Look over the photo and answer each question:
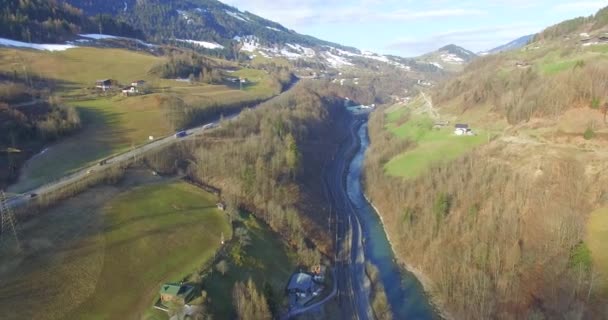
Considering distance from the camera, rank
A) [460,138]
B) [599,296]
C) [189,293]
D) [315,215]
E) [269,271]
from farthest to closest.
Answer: [460,138]
[315,215]
[269,271]
[599,296]
[189,293]

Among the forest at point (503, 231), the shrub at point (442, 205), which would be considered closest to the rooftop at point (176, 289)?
the forest at point (503, 231)

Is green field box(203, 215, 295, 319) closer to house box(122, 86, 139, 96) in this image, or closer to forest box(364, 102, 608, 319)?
forest box(364, 102, 608, 319)

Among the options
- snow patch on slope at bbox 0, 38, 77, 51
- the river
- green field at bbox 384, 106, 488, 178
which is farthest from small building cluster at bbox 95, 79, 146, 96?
green field at bbox 384, 106, 488, 178

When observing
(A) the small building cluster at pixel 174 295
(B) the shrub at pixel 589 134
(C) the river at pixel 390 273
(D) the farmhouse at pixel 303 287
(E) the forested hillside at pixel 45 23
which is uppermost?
(E) the forested hillside at pixel 45 23

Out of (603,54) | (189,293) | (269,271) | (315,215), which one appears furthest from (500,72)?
(189,293)

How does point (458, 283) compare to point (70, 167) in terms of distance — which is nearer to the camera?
point (458, 283)

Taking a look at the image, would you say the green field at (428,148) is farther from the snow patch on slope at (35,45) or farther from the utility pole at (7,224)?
the snow patch on slope at (35,45)

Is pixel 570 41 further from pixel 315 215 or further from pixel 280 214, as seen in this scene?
pixel 280 214

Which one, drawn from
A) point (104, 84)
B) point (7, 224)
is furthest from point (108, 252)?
point (104, 84)
